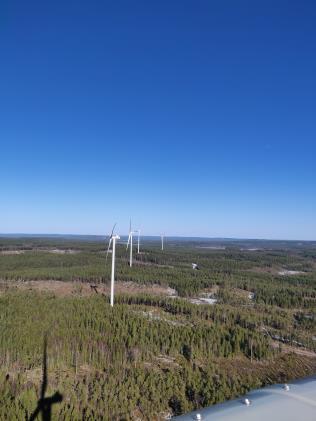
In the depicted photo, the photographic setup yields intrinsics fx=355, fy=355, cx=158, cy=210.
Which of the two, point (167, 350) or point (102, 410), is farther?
point (167, 350)

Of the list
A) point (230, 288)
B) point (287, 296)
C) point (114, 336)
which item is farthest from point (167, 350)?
point (230, 288)

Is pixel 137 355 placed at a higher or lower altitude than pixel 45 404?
lower

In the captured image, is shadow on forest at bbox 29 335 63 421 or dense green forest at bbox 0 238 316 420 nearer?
shadow on forest at bbox 29 335 63 421

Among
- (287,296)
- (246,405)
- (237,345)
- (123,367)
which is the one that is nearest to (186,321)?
(237,345)

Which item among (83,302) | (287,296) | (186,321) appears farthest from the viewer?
(287,296)

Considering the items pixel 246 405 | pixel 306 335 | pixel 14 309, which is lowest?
pixel 306 335

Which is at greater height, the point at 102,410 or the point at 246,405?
the point at 246,405

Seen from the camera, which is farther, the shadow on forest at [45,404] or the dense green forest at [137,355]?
the dense green forest at [137,355]

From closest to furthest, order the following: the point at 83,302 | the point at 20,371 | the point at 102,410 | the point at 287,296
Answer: the point at 102,410, the point at 20,371, the point at 83,302, the point at 287,296

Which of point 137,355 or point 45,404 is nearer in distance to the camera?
point 45,404

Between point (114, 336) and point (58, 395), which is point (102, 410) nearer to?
point (58, 395)
